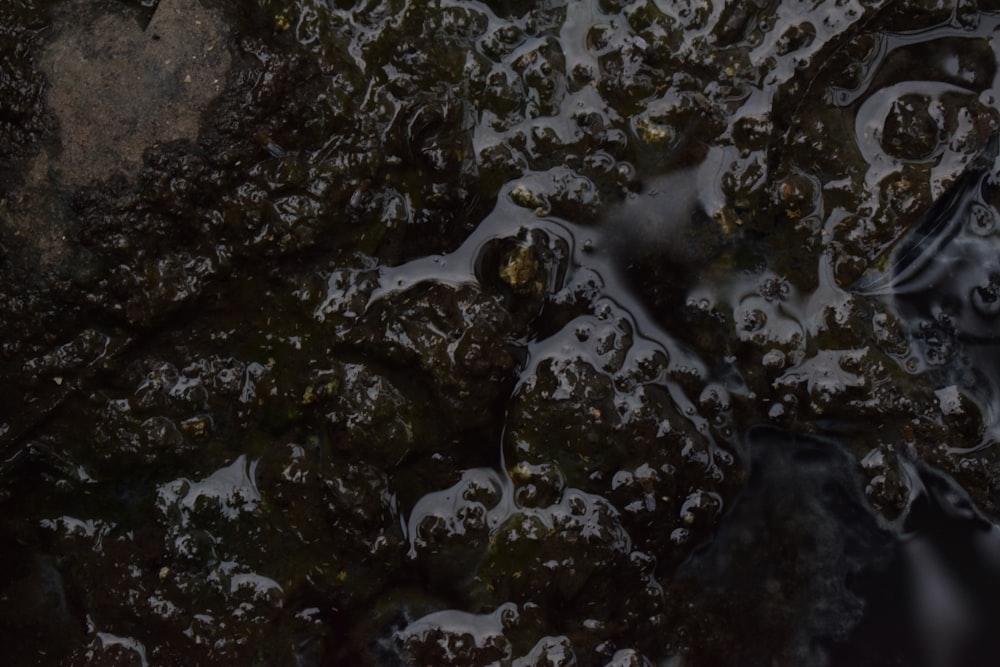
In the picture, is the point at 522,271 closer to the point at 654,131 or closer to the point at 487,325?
the point at 487,325

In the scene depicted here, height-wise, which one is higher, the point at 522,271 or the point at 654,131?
the point at 654,131

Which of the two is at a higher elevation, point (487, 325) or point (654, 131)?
point (654, 131)

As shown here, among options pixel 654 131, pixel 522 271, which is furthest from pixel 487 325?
pixel 654 131

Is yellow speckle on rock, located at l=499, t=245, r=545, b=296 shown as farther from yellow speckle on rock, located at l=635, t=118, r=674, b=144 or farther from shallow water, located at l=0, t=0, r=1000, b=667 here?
yellow speckle on rock, located at l=635, t=118, r=674, b=144

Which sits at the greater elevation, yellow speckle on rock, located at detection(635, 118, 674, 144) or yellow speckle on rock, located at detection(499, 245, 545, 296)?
yellow speckle on rock, located at detection(635, 118, 674, 144)

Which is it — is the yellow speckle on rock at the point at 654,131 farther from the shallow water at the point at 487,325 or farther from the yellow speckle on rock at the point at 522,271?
the yellow speckle on rock at the point at 522,271

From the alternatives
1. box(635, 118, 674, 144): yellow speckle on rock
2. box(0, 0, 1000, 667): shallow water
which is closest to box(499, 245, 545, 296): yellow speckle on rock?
box(0, 0, 1000, 667): shallow water

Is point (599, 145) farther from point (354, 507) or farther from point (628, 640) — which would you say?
point (628, 640)

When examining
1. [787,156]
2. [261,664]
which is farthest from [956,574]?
[261,664]
